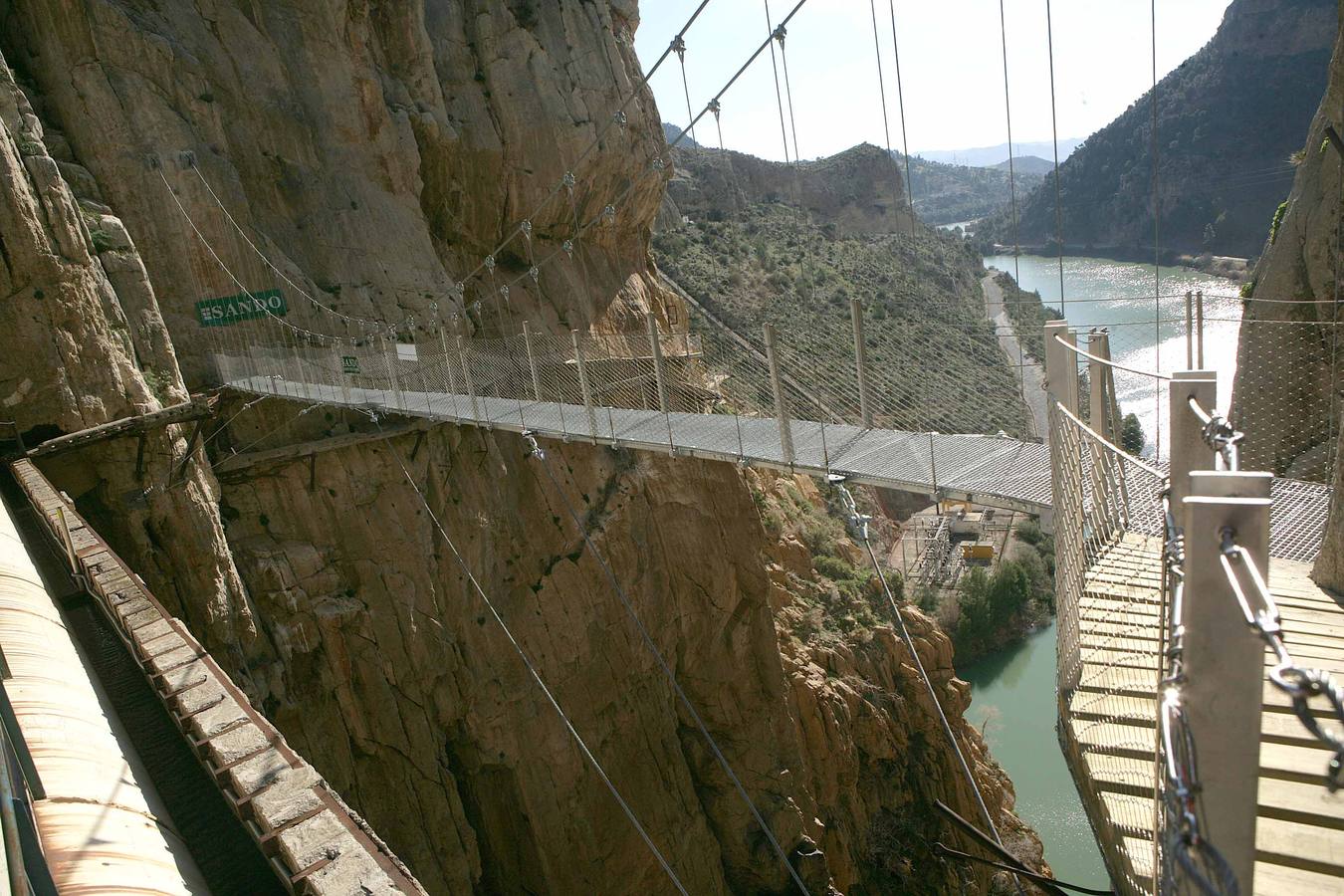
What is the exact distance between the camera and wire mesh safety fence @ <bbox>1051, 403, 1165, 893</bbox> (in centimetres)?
187

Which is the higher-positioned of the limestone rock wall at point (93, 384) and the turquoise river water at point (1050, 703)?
the limestone rock wall at point (93, 384)

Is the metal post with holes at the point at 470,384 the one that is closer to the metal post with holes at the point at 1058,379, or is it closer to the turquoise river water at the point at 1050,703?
the metal post with holes at the point at 1058,379

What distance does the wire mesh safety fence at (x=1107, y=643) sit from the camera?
6.13 ft

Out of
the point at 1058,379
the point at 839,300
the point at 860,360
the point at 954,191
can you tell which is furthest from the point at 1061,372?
the point at 954,191

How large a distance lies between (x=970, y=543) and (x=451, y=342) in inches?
739

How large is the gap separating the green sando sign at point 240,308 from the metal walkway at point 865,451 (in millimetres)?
3254

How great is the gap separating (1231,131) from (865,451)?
23287mm

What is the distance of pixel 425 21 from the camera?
1147 centimetres

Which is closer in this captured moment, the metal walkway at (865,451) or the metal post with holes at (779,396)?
the metal walkway at (865,451)

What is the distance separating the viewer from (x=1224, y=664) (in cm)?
93

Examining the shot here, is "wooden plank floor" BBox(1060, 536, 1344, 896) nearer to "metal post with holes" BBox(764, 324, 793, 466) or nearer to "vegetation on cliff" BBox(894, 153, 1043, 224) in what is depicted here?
"metal post with holes" BBox(764, 324, 793, 466)

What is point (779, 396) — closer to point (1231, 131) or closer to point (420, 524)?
point (420, 524)

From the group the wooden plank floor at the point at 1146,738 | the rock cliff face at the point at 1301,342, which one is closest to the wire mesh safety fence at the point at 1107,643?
the wooden plank floor at the point at 1146,738

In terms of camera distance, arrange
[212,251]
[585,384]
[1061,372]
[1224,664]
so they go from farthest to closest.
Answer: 1. [212,251]
2. [585,384]
3. [1061,372]
4. [1224,664]
